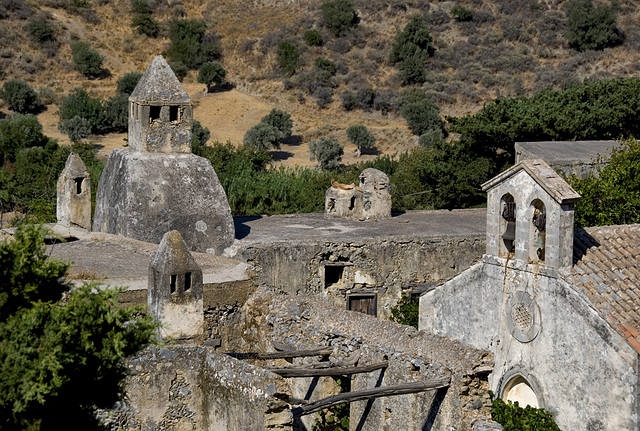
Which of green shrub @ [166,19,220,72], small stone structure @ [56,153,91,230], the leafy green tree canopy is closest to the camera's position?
the leafy green tree canopy

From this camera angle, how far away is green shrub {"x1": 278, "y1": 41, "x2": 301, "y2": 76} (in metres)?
59.6

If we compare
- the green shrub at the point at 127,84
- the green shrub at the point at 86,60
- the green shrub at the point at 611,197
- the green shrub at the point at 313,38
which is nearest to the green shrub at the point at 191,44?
the green shrub at the point at 86,60

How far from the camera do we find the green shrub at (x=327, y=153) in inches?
1838

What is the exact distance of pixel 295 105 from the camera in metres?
56.6

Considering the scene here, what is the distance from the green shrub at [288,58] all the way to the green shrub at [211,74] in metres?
4.27

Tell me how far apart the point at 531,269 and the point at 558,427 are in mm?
2418

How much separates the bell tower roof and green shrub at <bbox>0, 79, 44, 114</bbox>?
106 ft

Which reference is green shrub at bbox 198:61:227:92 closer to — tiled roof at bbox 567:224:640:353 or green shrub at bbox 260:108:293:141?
green shrub at bbox 260:108:293:141

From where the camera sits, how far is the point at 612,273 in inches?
608

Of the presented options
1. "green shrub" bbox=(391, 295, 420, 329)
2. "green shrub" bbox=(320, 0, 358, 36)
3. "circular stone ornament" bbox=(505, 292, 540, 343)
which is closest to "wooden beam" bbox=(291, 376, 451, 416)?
"circular stone ornament" bbox=(505, 292, 540, 343)

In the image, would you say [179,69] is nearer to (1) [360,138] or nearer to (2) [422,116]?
(1) [360,138]

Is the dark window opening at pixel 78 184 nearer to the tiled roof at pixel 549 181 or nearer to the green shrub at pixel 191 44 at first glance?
the tiled roof at pixel 549 181

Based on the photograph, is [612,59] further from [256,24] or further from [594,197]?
[594,197]

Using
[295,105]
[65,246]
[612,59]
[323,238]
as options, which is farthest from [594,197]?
[612,59]
